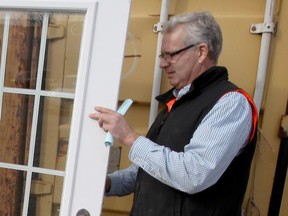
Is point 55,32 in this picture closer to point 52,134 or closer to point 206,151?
point 52,134

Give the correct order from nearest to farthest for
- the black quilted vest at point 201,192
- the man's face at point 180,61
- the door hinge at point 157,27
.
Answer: the black quilted vest at point 201,192
the man's face at point 180,61
the door hinge at point 157,27

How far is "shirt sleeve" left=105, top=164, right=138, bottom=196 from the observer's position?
1.22 metres

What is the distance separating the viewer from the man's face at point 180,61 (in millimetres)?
1041

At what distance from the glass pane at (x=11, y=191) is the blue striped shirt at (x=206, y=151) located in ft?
1.55

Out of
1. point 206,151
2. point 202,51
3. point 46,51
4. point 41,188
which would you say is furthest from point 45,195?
point 202,51

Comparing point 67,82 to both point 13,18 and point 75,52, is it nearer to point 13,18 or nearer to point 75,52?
point 75,52

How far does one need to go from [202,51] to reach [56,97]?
1.72 feet

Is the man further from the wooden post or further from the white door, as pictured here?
the wooden post

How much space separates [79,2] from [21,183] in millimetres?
665

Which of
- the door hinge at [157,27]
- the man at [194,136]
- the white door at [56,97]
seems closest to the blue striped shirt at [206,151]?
the man at [194,136]

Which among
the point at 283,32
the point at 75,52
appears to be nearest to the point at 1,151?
the point at 75,52

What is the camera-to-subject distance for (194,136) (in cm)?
88

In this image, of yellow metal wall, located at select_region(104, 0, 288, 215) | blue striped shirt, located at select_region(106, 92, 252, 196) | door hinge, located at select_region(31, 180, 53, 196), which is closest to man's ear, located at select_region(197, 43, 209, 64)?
blue striped shirt, located at select_region(106, 92, 252, 196)

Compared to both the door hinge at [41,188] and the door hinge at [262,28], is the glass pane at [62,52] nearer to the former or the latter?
the door hinge at [41,188]
